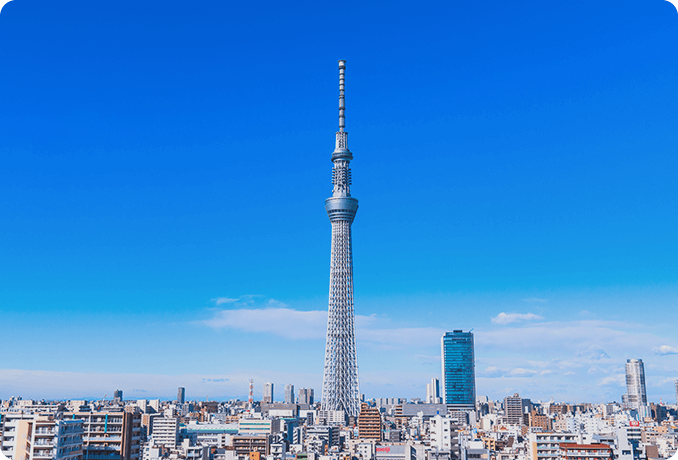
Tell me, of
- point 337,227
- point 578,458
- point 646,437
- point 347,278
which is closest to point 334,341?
point 347,278

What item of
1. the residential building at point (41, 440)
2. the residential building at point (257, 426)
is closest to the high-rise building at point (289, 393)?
the residential building at point (257, 426)

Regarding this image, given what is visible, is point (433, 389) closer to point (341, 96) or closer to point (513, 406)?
point (513, 406)

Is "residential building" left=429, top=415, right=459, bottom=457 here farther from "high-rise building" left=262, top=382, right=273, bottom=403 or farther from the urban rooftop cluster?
"high-rise building" left=262, top=382, right=273, bottom=403

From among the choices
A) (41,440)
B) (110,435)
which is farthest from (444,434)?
(41,440)

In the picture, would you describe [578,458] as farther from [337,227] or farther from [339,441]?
[337,227]

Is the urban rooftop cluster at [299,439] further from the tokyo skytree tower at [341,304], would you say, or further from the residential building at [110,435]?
the tokyo skytree tower at [341,304]

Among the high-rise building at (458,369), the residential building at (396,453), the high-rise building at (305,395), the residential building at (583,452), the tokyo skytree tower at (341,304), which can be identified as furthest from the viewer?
the high-rise building at (305,395)

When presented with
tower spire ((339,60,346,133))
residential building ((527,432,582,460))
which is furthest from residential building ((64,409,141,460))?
tower spire ((339,60,346,133))
